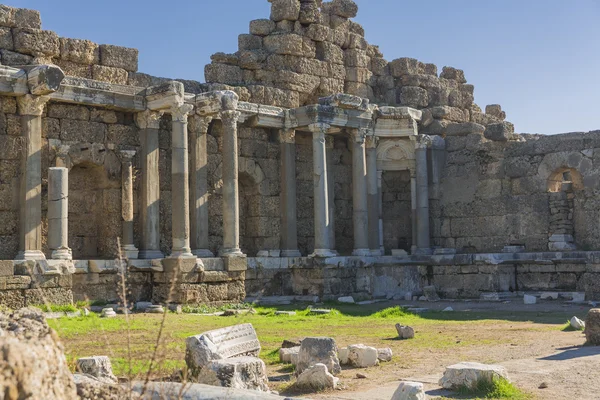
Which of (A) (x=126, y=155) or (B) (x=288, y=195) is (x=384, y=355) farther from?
(B) (x=288, y=195)

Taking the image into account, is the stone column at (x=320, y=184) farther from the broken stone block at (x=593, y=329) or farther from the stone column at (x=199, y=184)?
the broken stone block at (x=593, y=329)

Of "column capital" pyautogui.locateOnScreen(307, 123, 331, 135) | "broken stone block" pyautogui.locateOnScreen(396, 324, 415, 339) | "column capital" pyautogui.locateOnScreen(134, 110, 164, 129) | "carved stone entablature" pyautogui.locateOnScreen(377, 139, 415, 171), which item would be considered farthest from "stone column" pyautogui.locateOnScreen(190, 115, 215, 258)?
"broken stone block" pyautogui.locateOnScreen(396, 324, 415, 339)

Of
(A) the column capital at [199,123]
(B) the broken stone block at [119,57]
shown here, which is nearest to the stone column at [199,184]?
(A) the column capital at [199,123]

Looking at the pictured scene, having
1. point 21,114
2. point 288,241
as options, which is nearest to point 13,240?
point 21,114

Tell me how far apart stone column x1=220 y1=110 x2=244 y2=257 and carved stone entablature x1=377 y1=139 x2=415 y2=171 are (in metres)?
5.79

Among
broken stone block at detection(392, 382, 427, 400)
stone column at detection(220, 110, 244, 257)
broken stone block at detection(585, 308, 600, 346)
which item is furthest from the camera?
stone column at detection(220, 110, 244, 257)

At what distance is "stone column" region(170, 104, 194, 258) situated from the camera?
1850 centimetres

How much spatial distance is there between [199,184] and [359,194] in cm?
483

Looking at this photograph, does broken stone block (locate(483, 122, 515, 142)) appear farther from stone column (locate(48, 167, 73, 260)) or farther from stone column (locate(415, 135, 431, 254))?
stone column (locate(48, 167, 73, 260))

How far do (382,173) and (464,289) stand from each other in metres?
4.55

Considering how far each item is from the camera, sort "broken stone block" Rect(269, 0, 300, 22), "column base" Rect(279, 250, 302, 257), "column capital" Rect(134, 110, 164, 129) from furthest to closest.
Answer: "broken stone block" Rect(269, 0, 300, 22) < "column base" Rect(279, 250, 302, 257) < "column capital" Rect(134, 110, 164, 129)

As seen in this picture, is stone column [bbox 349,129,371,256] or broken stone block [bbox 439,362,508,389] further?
stone column [bbox 349,129,371,256]

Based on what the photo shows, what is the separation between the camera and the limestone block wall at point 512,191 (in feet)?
69.5

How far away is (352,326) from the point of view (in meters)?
14.8
